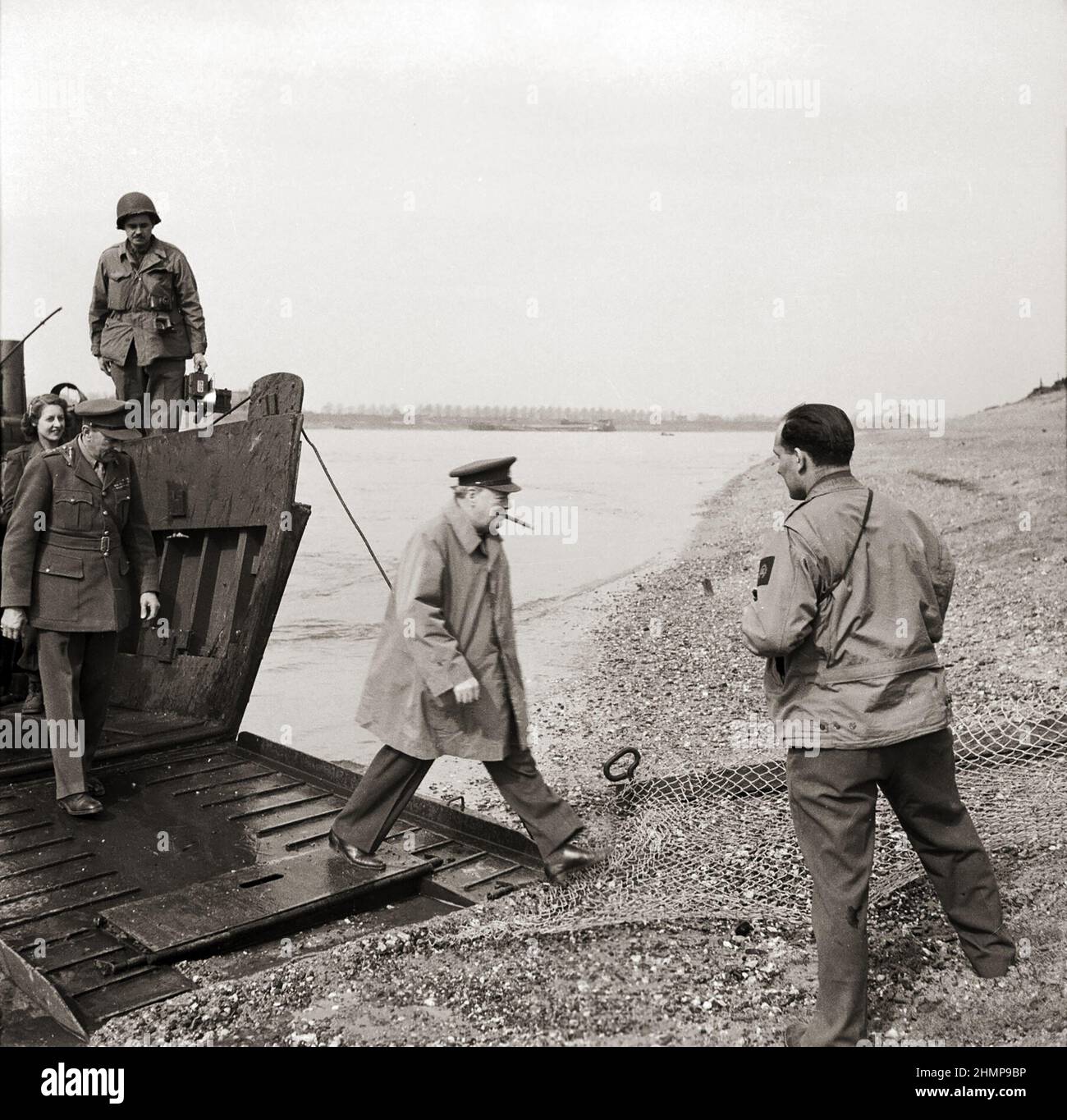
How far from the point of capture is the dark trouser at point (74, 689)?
18.2 ft

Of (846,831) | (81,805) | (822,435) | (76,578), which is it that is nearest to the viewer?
(846,831)

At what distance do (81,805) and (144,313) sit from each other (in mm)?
3866

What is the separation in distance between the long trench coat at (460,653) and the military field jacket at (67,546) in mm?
1816

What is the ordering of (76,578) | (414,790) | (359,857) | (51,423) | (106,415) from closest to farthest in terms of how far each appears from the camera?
1. (414,790)
2. (359,857)
3. (76,578)
4. (106,415)
5. (51,423)

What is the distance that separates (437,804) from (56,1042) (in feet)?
7.75

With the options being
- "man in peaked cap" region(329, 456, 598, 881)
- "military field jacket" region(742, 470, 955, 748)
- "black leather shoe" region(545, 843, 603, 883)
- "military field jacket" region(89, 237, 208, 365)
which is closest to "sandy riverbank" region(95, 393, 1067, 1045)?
"black leather shoe" region(545, 843, 603, 883)

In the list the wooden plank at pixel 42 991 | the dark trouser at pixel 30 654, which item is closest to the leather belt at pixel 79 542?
the dark trouser at pixel 30 654

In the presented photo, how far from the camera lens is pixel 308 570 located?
27781mm

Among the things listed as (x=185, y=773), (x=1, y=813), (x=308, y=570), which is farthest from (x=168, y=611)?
(x=308, y=570)

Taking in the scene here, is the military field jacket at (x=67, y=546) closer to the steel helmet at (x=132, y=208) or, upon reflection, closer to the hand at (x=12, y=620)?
the hand at (x=12, y=620)

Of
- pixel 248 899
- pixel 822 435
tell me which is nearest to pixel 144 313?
pixel 248 899

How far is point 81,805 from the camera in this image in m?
5.52

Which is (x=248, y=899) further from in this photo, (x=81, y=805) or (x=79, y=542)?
(x=79, y=542)
